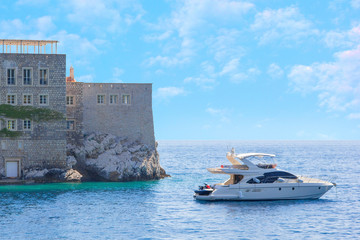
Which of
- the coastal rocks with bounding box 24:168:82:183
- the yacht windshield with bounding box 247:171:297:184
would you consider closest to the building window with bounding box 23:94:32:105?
the coastal rocks with bounding box 24:168:82:183

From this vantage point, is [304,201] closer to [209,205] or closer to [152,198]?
[209,205]

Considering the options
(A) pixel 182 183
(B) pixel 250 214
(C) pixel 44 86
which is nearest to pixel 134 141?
(A) pixel 182 183

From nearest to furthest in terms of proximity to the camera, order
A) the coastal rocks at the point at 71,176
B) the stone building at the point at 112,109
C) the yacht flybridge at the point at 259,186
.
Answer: the yacht flybridge at the point at 259,186, the coastal rocks at the point at 71,176, the stone building at the point at 112,109

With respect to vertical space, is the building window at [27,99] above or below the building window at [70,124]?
above

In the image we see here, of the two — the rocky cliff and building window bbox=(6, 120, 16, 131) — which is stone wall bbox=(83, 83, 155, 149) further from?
building window bbox=(6, 120, 16, 131)

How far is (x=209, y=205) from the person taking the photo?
147ft

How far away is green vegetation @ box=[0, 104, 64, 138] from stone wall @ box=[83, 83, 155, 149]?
5.82 meters

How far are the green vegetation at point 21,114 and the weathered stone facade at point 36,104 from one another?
1.50 ft

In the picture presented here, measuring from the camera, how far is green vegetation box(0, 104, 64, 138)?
5884cm

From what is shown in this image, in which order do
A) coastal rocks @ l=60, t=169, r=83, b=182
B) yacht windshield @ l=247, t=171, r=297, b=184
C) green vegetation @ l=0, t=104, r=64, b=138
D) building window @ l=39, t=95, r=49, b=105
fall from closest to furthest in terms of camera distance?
yacht windshield @ l=247, t=171, r=297, b=184
coastal rocks @ l=60, t=169, r=83, b=182
green vegetation @ l=0, t=104, r=64, b=138
building window @ l=39, t=95, r=49, b=105

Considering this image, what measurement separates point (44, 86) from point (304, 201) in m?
31.7

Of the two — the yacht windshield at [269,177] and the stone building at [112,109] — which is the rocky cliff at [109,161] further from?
the yacht windshield at [269,177]

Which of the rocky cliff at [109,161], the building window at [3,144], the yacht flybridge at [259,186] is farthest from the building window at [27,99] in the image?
the yacht flybridge at [259,186]

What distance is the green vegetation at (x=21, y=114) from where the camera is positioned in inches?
2317
